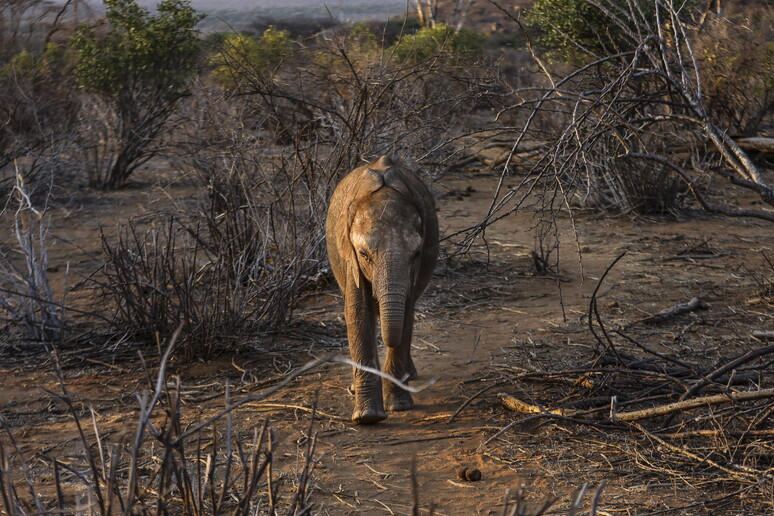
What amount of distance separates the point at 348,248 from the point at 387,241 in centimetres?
39

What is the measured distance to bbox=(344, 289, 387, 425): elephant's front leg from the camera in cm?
520

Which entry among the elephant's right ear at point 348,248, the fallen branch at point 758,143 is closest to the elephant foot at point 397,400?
the elephant's right ear at point 348,248

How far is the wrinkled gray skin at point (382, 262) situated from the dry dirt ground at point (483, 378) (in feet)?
0.93

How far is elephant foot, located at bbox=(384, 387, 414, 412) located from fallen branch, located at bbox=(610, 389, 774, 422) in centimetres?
133

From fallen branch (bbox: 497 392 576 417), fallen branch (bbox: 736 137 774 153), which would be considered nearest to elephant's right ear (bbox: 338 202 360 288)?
fallen branch (bbox: 497 392 576 417)

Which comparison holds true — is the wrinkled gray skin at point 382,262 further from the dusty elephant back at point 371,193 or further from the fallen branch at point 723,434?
the fallen branch at point 723,434

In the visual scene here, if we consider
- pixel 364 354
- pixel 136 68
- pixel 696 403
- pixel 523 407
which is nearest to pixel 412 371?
pixel 364 354

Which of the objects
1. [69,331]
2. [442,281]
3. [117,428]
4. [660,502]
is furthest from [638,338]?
[69,331]

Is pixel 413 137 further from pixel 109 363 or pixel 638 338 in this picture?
pixel 109 363

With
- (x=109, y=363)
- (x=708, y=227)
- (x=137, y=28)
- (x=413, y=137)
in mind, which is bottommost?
(x=708, y=227)

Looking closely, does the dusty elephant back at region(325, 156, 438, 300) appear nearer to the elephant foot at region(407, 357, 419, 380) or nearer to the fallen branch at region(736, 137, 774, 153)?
the elephant foot at region(407, 357, 419, 380)

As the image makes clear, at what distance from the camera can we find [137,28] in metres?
13.8

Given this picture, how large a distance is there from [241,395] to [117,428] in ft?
2.78

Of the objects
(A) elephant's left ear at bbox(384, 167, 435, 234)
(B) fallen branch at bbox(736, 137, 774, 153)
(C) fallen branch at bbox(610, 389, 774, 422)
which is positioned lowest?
(B) fallen branch at bbox(736, 137, 774, 153)
